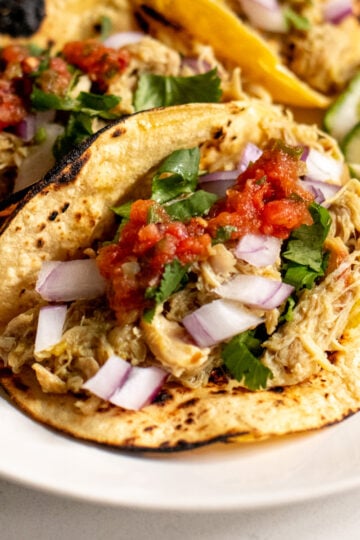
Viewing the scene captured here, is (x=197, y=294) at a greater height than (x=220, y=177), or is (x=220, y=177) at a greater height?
(x=220, y=177)

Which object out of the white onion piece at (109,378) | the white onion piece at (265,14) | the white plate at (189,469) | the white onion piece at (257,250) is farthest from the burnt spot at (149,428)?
the white onion piece at (265,14)

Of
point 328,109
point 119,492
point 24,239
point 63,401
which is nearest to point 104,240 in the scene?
point 24,239

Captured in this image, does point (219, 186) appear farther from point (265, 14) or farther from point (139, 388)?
point (265, 14)

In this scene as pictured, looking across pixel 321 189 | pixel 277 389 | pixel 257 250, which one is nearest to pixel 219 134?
pixel 321 189

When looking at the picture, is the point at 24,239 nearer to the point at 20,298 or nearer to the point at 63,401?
the point at 20,298

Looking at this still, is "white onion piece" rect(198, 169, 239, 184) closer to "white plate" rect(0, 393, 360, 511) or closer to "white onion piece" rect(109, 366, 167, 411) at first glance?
"white onion piece" rect(109, 366, 167, 411)
